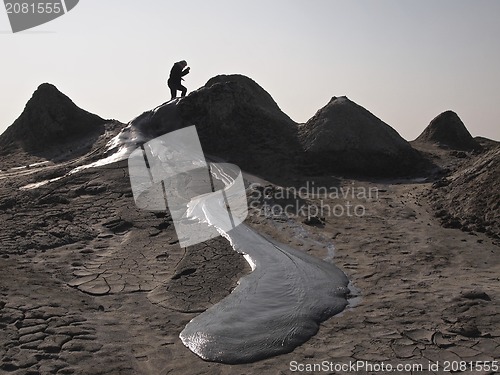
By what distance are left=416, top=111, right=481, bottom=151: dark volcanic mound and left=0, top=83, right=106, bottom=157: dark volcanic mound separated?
9322mm

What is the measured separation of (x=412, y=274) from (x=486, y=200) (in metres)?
2.59

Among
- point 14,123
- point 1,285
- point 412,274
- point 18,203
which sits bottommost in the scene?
point 412,274

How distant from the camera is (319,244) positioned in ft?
22.1

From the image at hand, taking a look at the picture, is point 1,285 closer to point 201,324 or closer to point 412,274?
point 201,324

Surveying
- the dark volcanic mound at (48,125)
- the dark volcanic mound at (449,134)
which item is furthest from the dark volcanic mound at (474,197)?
the dark volcanic mound at (48,125)

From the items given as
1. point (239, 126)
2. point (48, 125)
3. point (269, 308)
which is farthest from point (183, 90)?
point (269, 308)

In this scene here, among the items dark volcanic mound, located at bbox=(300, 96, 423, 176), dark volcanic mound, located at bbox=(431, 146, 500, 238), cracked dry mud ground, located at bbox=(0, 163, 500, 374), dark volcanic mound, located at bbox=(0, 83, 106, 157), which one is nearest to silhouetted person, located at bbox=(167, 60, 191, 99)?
dark volcanic mound, located at bbox=(0, 83, 106, 157)

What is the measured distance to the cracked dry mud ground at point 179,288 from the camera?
3.79 m

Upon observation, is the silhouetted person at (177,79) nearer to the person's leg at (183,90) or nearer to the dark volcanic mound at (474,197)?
the person's leg at (183,90)

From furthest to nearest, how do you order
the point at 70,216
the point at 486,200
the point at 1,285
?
1. the point at 70,216
2. the point at 486,200
3. the point at 1,285

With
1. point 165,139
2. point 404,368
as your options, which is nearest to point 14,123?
point 165,139

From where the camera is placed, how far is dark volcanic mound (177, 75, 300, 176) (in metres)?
11.3

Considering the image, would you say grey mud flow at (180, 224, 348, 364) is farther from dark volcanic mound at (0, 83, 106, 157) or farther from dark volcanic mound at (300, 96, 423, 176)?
dark volcanic mound at (0, 83, 106, 157)

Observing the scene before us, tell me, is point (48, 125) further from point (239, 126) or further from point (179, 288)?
point (179, 288)
